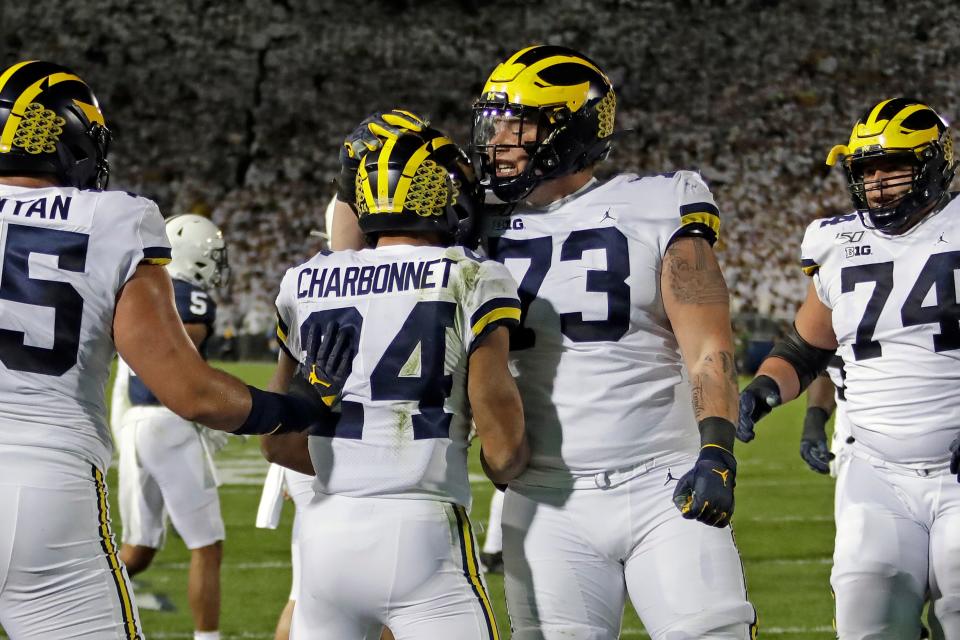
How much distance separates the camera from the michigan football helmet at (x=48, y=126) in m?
2.44

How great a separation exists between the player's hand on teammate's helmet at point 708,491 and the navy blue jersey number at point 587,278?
12.3 inches

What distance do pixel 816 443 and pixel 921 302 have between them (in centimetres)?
163

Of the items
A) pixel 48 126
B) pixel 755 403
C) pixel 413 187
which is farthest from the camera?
pixel 755 403

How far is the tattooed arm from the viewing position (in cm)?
238

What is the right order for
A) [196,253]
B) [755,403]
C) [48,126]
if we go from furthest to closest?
[196,253], [755,403], [48,126]

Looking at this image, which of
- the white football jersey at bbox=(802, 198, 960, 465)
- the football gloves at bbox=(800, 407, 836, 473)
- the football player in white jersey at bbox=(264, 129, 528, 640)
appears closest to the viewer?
the football player in white jersey at bbox=(264, 129, 528, 640)

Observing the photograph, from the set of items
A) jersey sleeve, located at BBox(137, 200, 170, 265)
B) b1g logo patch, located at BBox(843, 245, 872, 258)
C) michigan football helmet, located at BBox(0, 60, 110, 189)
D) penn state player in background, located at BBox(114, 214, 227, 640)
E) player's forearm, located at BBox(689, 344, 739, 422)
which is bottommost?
penn state player in background, located at BBox(114, 214, 227, 640)

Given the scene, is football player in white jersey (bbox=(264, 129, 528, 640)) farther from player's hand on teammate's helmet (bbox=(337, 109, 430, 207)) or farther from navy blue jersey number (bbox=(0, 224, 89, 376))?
navy blue jersey number (bbox=(0, 224, 89, 376))

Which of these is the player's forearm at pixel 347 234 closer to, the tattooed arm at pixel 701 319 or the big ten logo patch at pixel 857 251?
the tattooed arm at pixel 701 319

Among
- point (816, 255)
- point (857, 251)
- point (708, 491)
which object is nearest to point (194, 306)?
point (816, 255)

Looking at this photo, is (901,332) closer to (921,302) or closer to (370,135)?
(921,302)

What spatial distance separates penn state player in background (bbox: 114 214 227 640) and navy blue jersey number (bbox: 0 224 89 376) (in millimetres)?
2288

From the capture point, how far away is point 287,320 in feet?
7.89

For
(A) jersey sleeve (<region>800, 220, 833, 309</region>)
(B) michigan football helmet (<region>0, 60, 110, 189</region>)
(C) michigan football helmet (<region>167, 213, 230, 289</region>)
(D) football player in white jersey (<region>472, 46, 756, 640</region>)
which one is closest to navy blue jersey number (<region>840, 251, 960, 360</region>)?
(A) jersey sleeve (<region>800, 220, 833, 309</region>)
